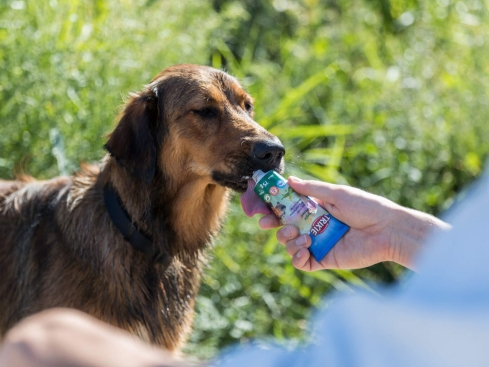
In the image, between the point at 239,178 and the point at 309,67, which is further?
the point at 309,67

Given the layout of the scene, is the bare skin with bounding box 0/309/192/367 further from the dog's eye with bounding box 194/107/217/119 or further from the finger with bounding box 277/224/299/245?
the dog's eye with bounding box 194/107/217/119

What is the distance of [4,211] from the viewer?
11.2 ft

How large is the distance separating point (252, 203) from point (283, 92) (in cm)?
307

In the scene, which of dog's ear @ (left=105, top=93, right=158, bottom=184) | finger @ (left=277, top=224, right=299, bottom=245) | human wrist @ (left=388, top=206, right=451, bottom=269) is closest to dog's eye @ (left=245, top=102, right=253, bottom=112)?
dog's ear @ (left=105, top=93, right=158, bottom=184)

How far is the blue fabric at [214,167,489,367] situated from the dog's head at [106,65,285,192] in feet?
6.44

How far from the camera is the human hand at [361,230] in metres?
2.55

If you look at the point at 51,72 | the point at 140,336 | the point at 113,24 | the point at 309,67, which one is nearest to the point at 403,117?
the point at 309,67

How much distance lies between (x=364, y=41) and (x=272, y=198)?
4543 mm

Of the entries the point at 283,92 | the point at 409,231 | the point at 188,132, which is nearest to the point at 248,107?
the point at 188,132

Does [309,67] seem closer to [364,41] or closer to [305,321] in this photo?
[364,41]

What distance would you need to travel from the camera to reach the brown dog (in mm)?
3193

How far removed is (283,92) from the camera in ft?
19.8

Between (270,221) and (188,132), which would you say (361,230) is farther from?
(188,132)

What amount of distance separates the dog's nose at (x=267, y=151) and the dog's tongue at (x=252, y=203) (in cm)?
11
